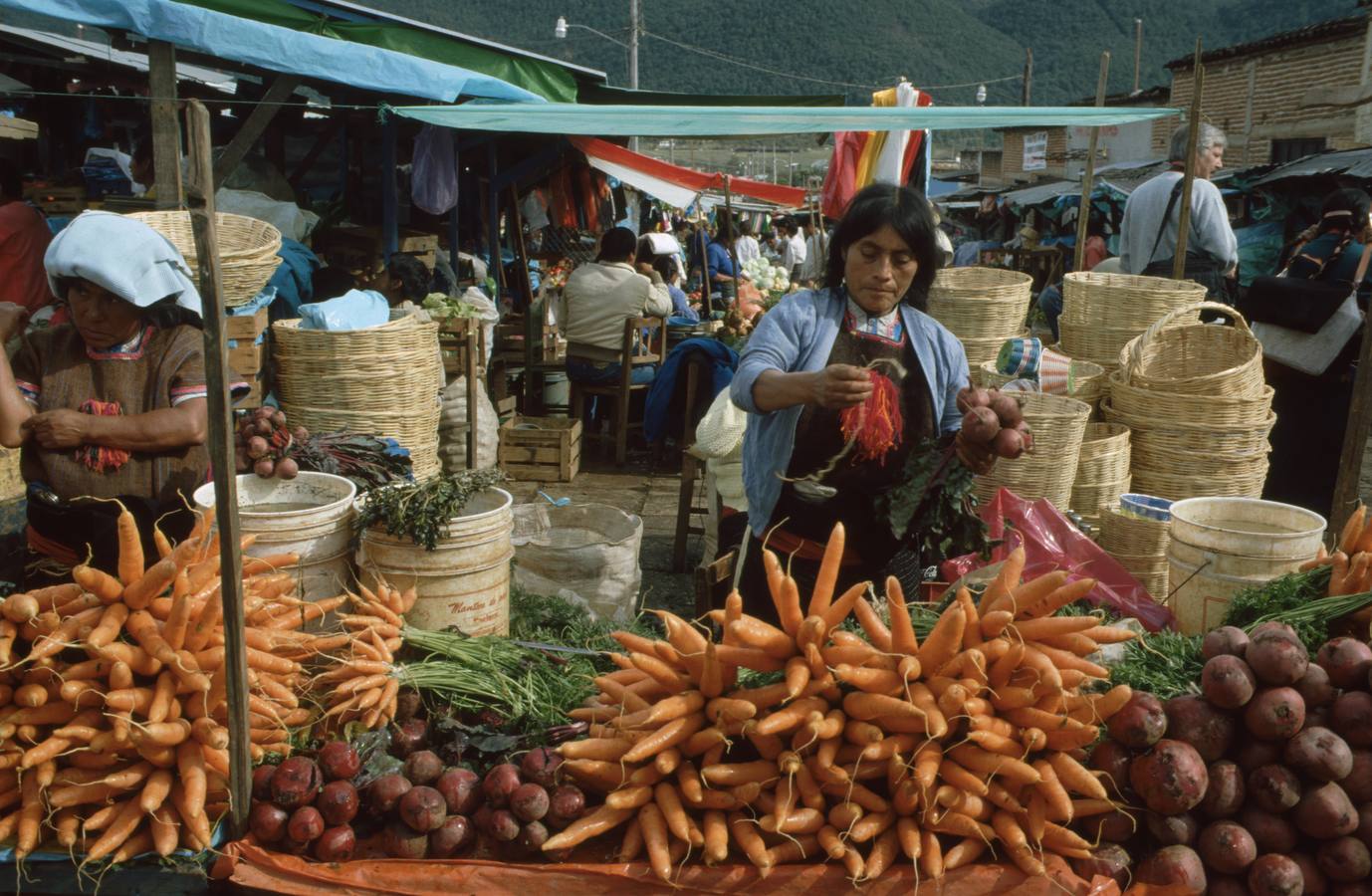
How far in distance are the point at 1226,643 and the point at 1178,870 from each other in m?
0.49

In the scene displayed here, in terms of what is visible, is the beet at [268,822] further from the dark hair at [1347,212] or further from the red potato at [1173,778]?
the dark hair at [1347,212]

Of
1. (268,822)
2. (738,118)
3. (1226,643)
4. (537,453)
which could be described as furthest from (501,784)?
(537,453)

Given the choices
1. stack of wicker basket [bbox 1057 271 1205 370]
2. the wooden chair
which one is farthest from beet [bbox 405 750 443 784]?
the wooden chair

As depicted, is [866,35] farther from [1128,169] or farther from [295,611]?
[295,611]

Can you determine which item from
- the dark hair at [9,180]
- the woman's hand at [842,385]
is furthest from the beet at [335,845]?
the dark hair at [9,180]

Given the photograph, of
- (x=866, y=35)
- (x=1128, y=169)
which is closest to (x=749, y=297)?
(x=1128, y=169)

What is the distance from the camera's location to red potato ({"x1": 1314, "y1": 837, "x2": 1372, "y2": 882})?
1946 millimetres

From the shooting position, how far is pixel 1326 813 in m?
1.95

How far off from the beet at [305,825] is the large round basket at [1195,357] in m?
4.17

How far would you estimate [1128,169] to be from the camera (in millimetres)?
18422

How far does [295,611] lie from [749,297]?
29.6 ft

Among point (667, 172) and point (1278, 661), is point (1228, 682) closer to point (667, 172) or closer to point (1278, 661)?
point (1278, 661)

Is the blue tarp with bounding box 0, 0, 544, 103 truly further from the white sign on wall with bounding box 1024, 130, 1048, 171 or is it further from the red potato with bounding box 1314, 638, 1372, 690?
the white sign on wall with bounding box 1024, 130, 1048, 171

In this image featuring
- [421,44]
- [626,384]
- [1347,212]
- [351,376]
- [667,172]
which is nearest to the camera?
[351,376]
